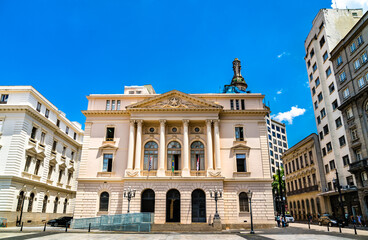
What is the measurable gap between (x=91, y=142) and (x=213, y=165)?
17742 millimetres

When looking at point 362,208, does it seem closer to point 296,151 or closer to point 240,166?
point 240,166

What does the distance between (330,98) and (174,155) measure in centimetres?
3011

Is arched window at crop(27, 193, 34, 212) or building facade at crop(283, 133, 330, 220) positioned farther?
building facade at crop(283, 133, 330, 220)

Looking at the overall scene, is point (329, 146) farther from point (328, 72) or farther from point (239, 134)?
point (239, 134)

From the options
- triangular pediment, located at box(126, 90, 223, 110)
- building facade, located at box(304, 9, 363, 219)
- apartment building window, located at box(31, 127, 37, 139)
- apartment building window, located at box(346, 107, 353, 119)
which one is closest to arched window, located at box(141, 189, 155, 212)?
triangular pediment, located at box(126, 90, 223, 110)

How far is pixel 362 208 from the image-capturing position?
37188mm

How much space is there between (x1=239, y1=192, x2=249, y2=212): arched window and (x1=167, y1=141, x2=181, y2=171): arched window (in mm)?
9226

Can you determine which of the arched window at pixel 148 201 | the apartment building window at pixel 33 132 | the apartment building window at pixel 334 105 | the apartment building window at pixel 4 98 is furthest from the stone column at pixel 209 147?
the apartment building window at pixel 4 98

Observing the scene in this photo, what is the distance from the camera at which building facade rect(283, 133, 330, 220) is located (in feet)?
165

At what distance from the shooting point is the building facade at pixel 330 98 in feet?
144

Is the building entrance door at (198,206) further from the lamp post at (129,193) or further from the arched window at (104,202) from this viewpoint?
the arched window at (104,202)

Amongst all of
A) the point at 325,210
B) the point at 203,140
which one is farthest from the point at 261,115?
the point at 325,210

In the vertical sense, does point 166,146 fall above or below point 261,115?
below

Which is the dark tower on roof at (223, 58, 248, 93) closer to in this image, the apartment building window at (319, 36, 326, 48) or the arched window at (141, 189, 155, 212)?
the apartment building window at (319, 36, 326, 48)
